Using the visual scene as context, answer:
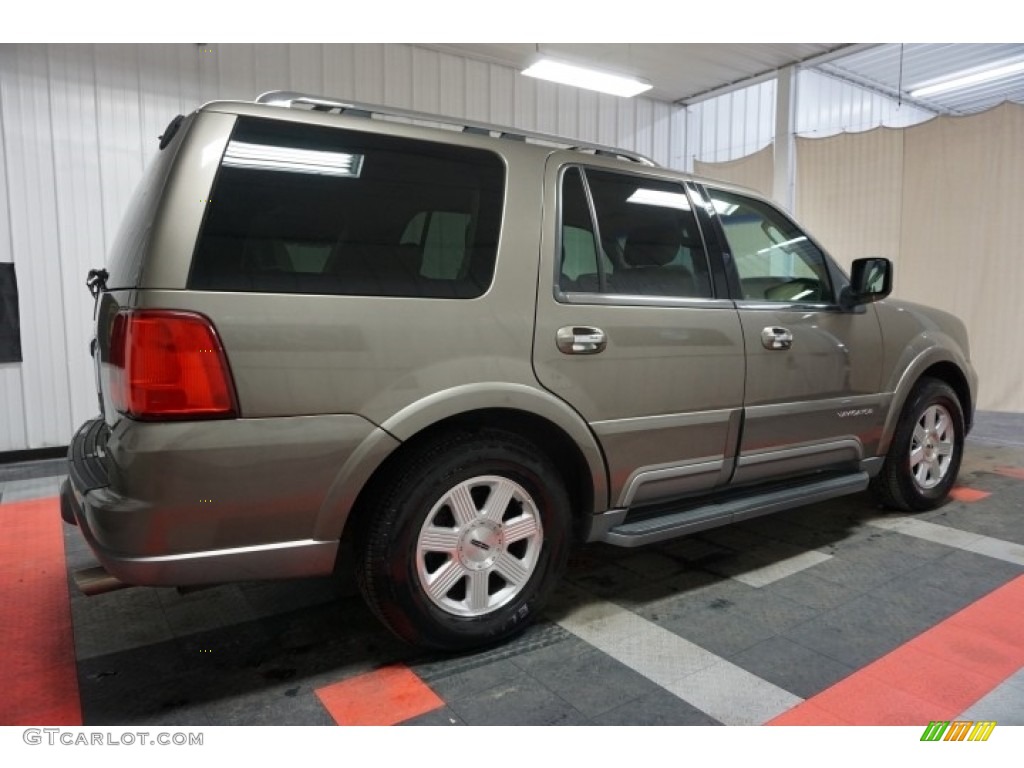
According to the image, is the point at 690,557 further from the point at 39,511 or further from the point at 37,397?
the point at 37,397

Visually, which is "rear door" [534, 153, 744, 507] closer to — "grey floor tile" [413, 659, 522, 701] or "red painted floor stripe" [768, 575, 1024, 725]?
"grey floor tile" [413, 659, 522, 701]

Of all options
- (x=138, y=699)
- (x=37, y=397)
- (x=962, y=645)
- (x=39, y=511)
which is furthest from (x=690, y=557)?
(x=37, y=397)

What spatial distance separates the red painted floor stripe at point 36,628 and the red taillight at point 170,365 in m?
0.96

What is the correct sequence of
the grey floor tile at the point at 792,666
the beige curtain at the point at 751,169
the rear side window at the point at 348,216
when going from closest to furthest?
the rear side window at the point at 348,216
the grey floor tile at the point at 792,666
the beige curtain at the point at 751,169

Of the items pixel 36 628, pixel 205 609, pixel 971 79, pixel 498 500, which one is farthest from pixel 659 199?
pixel 971 79

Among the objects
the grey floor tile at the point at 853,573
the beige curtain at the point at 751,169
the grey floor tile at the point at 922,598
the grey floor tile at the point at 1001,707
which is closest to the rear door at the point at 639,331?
the grey floor tile at the point at 853,573

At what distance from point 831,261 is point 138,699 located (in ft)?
10.7

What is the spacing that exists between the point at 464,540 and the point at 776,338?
5.20ft

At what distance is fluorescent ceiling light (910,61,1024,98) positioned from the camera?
8.55 metres

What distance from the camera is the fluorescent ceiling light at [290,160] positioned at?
1.75 meters

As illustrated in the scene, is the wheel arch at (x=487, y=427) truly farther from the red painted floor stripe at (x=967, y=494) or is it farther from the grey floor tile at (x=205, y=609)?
the red painted floor stripe at (x=967, y=494)

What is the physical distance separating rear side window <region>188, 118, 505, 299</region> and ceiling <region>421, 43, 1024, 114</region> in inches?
200

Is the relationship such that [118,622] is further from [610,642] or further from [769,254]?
[769,254]

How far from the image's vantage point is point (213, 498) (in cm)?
167
